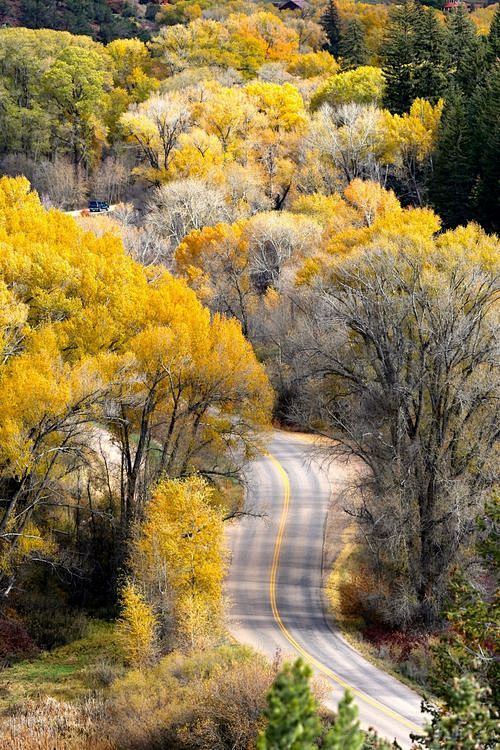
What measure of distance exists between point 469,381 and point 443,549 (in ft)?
16.3

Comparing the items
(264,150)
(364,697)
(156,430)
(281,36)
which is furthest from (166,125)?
(364,697)

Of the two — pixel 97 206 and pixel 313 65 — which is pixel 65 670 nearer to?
pixel 97 206

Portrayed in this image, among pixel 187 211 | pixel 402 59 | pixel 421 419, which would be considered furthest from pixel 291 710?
pixel 402 59

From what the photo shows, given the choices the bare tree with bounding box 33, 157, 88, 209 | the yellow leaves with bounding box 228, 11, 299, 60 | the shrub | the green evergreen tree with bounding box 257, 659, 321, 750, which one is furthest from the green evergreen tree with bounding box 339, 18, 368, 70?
the green evergreen tree with bounding box 257, 659, 321, 750

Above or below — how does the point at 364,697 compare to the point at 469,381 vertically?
below

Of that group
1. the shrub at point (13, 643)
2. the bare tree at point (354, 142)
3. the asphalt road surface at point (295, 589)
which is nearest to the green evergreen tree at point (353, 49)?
the bare tree at point (354, 142)

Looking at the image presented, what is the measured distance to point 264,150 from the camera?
64.0 m

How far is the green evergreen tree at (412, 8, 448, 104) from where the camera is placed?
5841cm

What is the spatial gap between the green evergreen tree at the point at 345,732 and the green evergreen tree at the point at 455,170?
4163 centimetres

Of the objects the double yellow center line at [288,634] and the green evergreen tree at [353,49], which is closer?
the double yellow center line at [288,634]

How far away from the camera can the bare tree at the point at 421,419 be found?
26.8 metres

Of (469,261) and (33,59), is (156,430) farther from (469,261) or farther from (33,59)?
(33,59)

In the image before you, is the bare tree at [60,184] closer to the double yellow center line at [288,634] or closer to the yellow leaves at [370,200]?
the yellow leaves at [370,200]

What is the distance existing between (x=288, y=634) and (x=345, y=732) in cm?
1956
